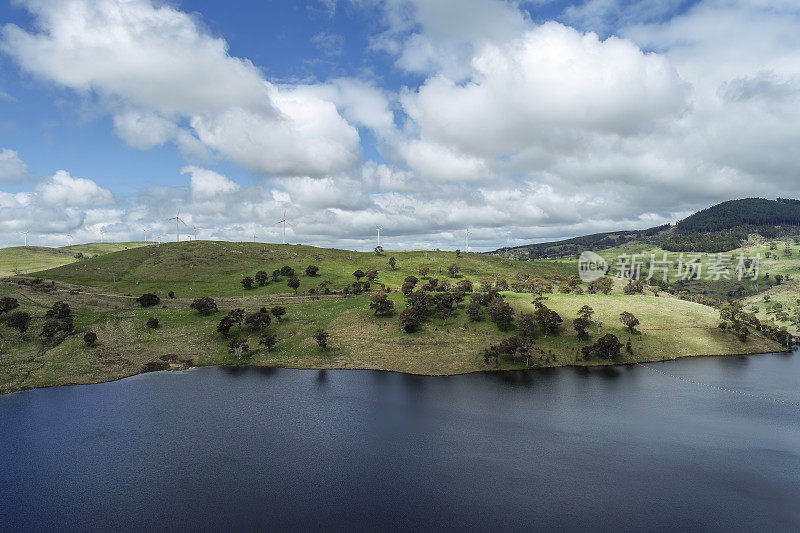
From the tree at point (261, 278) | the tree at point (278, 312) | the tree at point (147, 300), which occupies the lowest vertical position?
the tree at point (278, 312)

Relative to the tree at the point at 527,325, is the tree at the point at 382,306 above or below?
above

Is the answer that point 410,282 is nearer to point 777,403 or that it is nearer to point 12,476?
point 777,403

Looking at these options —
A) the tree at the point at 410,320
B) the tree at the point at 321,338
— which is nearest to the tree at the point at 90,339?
the tree at the point at 321,338

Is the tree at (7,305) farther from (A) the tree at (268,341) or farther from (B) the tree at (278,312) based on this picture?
(B) the tree at (278,312)

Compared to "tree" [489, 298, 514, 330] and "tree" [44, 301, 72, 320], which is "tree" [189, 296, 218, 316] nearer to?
"tree" [44, 301, 72, 320]

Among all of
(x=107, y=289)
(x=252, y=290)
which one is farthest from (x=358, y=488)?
(x=107, y=289)

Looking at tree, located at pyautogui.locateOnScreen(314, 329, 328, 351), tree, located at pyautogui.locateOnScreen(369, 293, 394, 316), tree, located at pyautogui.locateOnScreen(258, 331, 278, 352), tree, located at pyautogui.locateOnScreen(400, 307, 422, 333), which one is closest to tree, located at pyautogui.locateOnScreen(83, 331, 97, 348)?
tree, located at pyautogui.locateOnScreen(258, 331, 278, 352)
